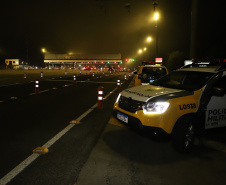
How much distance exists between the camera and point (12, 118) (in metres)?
8.38

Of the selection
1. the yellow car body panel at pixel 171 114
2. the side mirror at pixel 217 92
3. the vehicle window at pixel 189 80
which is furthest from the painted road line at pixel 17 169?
the side mirror at pixel 217 92

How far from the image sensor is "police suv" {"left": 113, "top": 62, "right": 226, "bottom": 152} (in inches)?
206

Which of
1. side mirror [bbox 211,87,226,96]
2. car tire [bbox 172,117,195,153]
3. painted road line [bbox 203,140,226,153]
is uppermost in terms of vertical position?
side mirror [bbox 211,87,226,96]

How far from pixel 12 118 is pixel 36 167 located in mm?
4285

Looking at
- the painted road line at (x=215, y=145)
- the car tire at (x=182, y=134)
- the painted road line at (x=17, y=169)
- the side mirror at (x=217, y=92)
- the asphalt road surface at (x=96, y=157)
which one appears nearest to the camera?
the painted road line at (x=17, y=169)

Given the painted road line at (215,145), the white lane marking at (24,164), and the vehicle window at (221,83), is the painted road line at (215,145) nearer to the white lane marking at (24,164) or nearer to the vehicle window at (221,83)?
the vehicle window at (221,83)

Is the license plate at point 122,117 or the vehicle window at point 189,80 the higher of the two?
the vehicle window at point 189,80

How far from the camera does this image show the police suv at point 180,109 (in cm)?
523

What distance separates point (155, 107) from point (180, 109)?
0.50 metres

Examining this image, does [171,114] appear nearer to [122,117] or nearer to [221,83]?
[122,117]

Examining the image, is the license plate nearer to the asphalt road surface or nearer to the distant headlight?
the asphalt road surface

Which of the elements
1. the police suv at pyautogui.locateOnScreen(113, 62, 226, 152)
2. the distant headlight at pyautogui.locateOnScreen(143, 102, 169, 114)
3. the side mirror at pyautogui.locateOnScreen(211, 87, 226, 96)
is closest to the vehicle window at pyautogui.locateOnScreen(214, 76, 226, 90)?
the police suv at pyautogui.locateOnScreen(113, 62, 226, 152)

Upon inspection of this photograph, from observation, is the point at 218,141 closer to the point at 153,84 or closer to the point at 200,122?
the point at 200,122

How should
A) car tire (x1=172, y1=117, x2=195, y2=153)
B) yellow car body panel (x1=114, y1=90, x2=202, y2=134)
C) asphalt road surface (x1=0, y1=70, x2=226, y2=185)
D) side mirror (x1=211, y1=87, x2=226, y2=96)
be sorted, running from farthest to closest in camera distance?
side mirror (x1=211, y1=87, x2=226, y2=96) < car tire (x1=172, y1=117, x2=195, y2=153) < yellow car body panel (x1=114, y1=90, x2=202, y2=134) < asphalt road surface (x1=0, y1=70, x2=226, y2=185)
